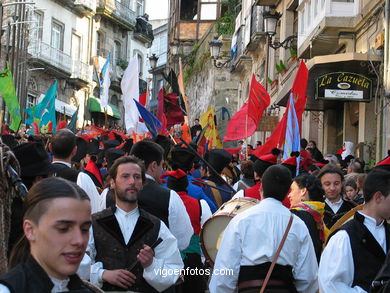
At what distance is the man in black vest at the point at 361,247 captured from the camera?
217 inches

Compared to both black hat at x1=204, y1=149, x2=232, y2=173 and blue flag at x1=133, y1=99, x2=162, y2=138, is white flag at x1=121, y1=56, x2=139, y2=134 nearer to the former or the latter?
blue flag at x1=133, y1=99, x2=162, y2=138

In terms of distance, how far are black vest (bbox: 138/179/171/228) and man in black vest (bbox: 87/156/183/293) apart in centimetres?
65

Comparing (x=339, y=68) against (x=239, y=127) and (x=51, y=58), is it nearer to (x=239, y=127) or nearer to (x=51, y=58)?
(x=239, y=127)

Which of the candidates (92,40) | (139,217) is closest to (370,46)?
(139,217)

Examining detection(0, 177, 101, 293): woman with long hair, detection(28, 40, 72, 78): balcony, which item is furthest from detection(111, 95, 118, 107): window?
detection(0, 177, 101, 293): woman with long hair

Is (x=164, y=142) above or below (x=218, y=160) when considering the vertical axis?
above

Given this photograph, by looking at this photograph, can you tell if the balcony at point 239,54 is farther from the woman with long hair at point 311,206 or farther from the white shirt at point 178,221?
the white shirt at point 178,221

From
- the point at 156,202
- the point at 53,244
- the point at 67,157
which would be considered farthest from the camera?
the point at 67,157

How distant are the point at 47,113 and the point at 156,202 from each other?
1457 centimetres

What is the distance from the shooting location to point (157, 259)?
619 centimetres

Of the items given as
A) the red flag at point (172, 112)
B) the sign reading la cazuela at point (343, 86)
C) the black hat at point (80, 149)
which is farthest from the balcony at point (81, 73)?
the black hat at point (80, 149)

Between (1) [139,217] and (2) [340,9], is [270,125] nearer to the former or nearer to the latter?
(2) [340,9]

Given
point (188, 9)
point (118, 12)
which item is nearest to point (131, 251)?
point (188, 9)

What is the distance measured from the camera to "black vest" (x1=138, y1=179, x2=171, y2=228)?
23.0 ft
